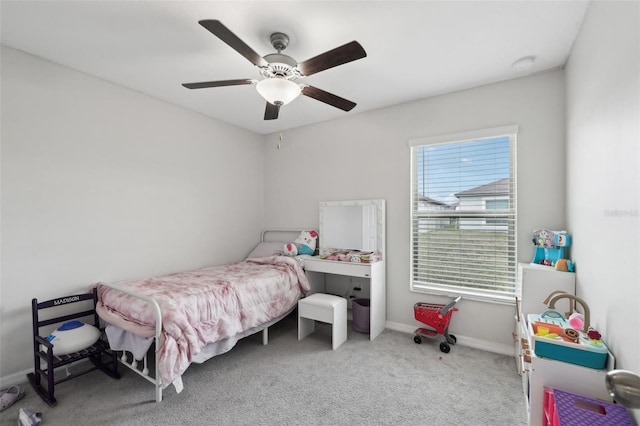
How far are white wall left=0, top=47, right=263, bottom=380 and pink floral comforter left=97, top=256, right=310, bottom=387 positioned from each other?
0.38 m

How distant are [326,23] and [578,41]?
1.75 m

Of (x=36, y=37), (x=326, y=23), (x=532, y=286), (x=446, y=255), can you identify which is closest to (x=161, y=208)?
(x=36, y=37)

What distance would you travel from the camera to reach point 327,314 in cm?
288

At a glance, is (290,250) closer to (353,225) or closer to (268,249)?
(268,249)

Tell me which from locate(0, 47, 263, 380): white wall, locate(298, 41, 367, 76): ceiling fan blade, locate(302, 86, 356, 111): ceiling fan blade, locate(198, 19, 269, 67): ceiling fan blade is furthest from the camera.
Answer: locate(0, 47, 263, 380): white wall

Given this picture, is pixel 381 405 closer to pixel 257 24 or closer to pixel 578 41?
pixel 257 24

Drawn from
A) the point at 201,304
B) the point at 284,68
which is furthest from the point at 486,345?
the point at 284,68

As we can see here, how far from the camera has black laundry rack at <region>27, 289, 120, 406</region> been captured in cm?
199

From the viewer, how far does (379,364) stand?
8.38 feet

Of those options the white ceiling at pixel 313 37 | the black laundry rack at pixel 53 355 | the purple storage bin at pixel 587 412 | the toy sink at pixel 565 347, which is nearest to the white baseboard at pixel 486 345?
the toy sink at pixel 565 347

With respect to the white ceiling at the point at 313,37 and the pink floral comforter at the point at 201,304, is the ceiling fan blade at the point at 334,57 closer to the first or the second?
the white ceiling at the point at 313,37

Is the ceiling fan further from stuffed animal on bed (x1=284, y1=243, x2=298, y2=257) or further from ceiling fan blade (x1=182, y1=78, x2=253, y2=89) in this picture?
A: stuffed animal on bed (x1=284, y1=243, x2=298, y2=257)

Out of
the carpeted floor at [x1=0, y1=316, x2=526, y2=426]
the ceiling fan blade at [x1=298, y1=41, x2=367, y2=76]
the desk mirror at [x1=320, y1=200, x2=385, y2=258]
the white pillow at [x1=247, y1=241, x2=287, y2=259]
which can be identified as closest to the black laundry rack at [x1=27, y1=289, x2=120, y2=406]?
the carpeted floor at [x1=0, y1=316, x2=526, y2=426]

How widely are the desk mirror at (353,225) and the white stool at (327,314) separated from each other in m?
0.80
